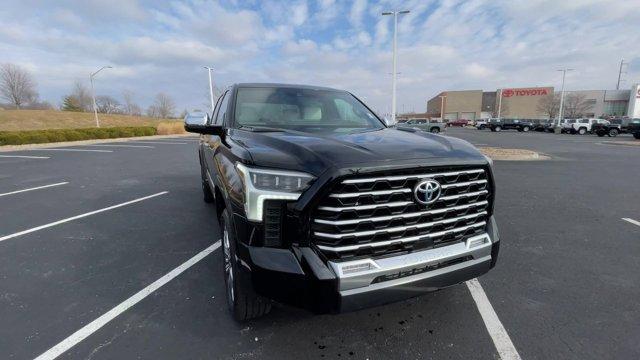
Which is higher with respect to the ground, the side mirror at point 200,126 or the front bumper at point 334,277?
the side mirror at point 200,126

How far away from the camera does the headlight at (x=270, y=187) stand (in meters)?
1.94

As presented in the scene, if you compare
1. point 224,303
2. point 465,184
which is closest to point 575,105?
point 465,184

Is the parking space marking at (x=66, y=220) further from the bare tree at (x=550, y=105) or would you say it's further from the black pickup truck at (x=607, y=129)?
the bare tree at (x=550, y=105)

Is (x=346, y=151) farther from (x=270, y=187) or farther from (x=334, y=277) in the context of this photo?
(x=334, y=277)

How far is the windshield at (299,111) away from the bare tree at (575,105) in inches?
3505

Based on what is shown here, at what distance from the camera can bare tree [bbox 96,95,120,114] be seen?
8788 centimetres

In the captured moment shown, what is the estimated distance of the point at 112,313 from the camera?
275 centimetres

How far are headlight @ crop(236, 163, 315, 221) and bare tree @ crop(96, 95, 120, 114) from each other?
103 m

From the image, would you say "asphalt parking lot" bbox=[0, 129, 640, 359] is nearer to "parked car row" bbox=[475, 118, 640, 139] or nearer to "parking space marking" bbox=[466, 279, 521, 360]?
"parking space marking" bbox=[466, 279, 521, 360]

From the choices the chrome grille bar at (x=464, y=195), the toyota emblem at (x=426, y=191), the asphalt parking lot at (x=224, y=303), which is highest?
the toyota emblem at (x=426, y=191)

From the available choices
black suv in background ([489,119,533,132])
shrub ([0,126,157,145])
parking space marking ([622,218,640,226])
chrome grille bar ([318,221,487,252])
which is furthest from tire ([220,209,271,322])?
black suv in background ([489,119,533,132])

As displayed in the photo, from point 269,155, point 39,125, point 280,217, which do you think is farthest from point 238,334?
point 39,125

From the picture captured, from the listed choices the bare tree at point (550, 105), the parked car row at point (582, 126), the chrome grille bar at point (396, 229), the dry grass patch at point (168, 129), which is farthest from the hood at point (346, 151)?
the bare tree at point (550, 105)

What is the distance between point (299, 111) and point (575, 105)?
9052cm
